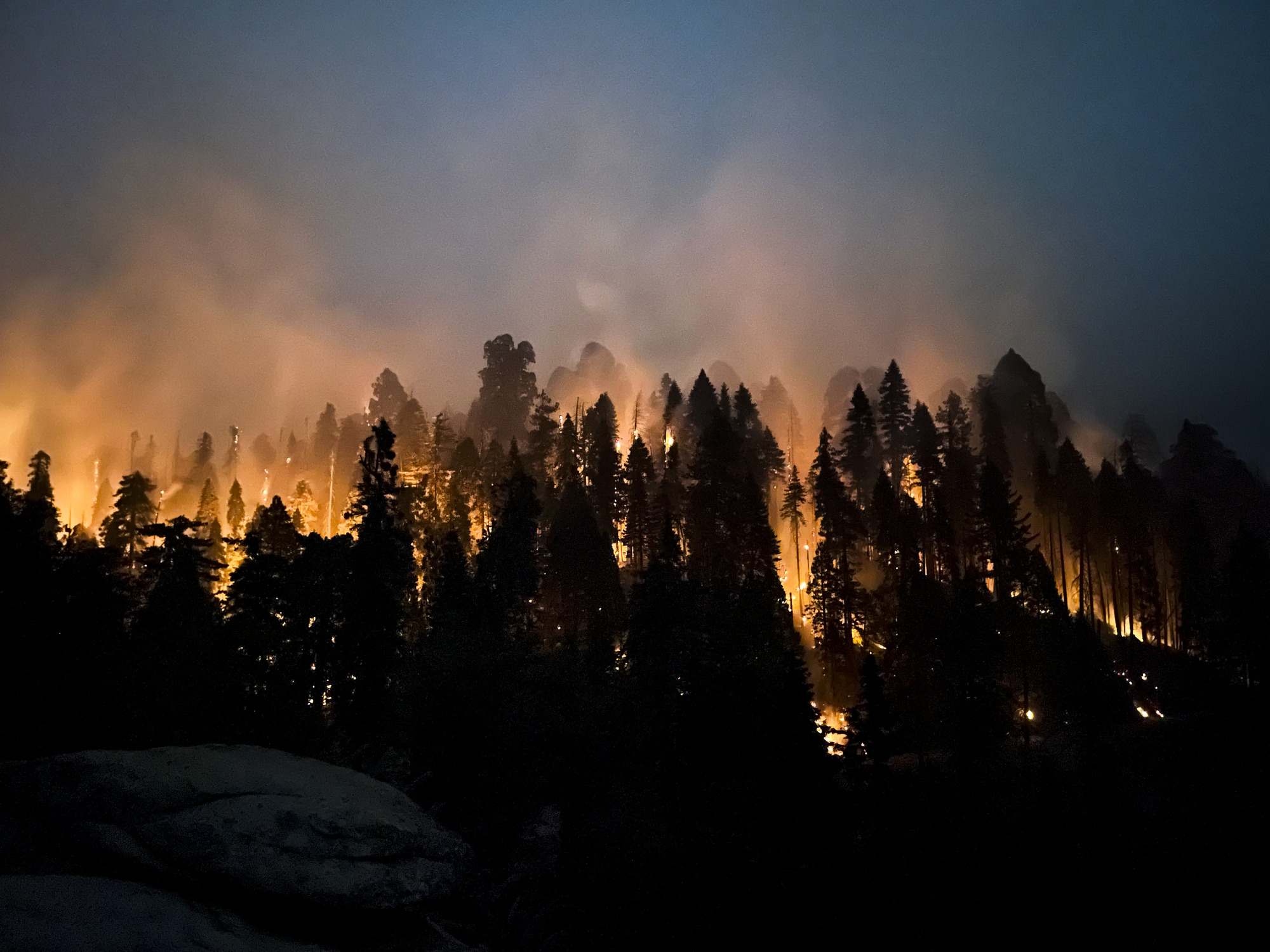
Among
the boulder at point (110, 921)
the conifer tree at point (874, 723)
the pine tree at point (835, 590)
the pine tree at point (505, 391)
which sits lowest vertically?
the boulder at point (110, 921)

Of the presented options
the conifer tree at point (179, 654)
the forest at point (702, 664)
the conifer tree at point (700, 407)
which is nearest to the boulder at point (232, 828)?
the forest at point (702, 664)

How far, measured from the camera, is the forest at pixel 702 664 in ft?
72.3

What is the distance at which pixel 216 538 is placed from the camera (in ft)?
237

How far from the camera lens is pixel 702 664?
3659 cm

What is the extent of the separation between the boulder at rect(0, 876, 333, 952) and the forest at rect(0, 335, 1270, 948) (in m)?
5.64

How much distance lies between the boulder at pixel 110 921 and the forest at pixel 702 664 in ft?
18.5

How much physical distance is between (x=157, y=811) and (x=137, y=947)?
10.1 ft

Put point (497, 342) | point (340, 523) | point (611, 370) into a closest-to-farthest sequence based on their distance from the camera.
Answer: point (340, 523), point (497, 342), point (611, 370)

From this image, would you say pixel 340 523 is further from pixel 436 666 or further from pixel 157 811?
pixel 157 811

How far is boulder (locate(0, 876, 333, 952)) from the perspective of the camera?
34.8 feet

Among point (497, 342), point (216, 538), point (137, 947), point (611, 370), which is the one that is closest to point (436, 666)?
point (137, 947)

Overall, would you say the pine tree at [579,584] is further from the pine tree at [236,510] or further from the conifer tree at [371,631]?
the pine tree at [236,510]

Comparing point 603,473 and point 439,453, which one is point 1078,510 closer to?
point 603,473

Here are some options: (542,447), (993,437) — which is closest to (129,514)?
(542,447)
